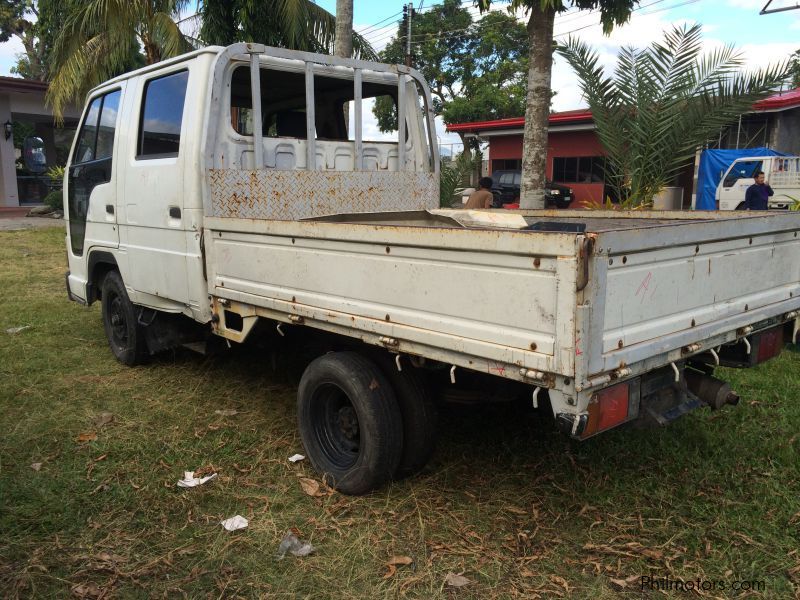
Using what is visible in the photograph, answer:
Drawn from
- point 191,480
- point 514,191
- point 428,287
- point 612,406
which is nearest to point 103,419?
point 191,480

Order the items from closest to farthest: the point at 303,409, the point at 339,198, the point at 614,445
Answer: the point at 303,409, the point at 614,445, the point at 339,198

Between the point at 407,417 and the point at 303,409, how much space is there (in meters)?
0.69

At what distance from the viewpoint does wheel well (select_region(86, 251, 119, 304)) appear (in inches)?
228

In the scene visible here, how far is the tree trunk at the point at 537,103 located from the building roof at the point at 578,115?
4161mm

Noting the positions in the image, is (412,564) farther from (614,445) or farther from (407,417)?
(614,445)

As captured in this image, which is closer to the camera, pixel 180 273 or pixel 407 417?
pixel 407 417

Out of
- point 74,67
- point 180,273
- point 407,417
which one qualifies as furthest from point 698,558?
point 74,67

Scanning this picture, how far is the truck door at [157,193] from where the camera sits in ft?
15.0

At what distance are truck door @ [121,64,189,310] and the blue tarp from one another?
16.0 m

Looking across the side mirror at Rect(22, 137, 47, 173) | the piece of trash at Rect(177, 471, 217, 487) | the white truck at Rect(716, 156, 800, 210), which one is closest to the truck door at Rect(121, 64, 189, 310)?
the piece of trash at Rect(177, 471, 217, 487)

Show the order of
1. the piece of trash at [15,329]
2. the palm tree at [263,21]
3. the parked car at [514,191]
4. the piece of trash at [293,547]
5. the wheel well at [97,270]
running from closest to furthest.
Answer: the piece of trash at [293,547] < the wheel well at [97,270] < the piece of trash at [15,329] < the palm tree at [263,21] < the parked car at [514,191]

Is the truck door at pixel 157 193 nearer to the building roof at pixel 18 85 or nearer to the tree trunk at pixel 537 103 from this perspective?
the tree trunk at pixel 537 103

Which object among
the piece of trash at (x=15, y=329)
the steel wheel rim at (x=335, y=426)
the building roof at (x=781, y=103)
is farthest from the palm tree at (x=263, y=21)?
the building roof at (x=781, y=103)

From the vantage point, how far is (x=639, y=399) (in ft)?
9.55
